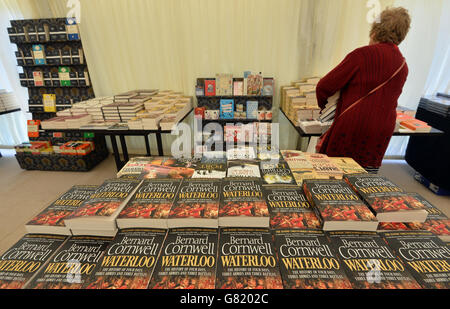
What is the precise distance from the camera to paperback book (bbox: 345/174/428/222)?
786 mm

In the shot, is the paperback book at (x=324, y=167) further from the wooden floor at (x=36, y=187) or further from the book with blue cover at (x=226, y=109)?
the wooden floor at (x=36, y=187)

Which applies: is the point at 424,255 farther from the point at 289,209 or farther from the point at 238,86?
the point at 238,86

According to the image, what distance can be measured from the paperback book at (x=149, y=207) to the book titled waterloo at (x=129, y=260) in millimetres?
25

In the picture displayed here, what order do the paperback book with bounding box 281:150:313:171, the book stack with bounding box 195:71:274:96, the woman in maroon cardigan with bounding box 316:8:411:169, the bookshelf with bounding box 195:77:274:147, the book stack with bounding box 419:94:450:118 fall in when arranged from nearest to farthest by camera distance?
the paperback book with bounding box 281:150:313:171, the woman in maroon cardigan with bounding box 316:8:411:169, the book stack with bounding box 419:94:450:118, the book stack with bounding box 195:71:274:96, the bookshelf with bounding box 195:77:274:147

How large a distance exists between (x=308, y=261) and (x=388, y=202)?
1.38 feet

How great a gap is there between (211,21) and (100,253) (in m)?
3.14

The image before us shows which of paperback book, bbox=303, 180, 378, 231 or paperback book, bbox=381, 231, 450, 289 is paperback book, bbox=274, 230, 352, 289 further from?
paperback book, bbox=381, 231, 450, 289

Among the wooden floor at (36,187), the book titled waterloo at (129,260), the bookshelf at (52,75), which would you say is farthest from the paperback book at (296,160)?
the bookshelf at (52,75)

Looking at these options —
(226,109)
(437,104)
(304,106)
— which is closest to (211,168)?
(304,106)

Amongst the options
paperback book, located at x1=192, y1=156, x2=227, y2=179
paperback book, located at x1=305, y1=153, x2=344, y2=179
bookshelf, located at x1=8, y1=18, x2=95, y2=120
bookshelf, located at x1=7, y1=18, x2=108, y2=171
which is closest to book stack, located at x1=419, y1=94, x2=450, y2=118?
paperback book, located at x1=305, y1=153, x2=344, y2=179

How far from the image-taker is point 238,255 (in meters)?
0.67

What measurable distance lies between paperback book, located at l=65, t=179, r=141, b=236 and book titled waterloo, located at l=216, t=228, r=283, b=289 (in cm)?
39

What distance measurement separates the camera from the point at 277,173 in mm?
1128

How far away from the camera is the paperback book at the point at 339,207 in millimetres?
756
